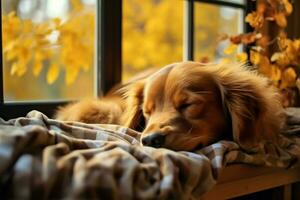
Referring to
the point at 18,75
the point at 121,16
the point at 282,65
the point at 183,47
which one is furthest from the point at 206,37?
the point at 18,75

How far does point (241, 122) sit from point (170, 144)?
27 centimetres

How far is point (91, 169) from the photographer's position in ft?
2.37

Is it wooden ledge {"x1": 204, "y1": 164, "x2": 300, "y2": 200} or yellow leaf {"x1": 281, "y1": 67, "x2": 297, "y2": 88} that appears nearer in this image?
wooden ledge {"x1": 204, "y1": 164, "x2": 300, "y2": 200}

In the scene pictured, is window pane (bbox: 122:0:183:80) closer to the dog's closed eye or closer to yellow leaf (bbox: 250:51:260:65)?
yellow leaf (bbox: 250:51:260:65)

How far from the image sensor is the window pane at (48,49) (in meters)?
1.57

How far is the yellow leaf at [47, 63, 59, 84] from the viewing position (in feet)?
5.78

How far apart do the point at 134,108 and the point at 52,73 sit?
52cm

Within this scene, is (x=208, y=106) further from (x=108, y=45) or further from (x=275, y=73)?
(x=275, y=73)

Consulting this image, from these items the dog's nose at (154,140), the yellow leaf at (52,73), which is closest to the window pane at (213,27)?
the yellow leaf at (52,73)

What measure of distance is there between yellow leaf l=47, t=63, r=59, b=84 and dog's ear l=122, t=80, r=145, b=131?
1.42 ft

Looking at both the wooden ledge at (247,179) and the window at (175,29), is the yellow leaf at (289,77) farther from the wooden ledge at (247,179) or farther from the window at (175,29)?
the wooden ledge at (247,179)

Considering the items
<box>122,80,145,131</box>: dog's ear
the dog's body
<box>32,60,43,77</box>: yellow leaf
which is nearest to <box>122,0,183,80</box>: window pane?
<box>32,60,43,77</box>: yellow leaf

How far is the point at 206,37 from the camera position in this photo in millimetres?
2428

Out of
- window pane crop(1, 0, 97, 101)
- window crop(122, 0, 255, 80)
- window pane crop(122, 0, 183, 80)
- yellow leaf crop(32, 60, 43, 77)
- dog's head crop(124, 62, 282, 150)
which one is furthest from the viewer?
window pane crop(122, 0, 183, 80)
